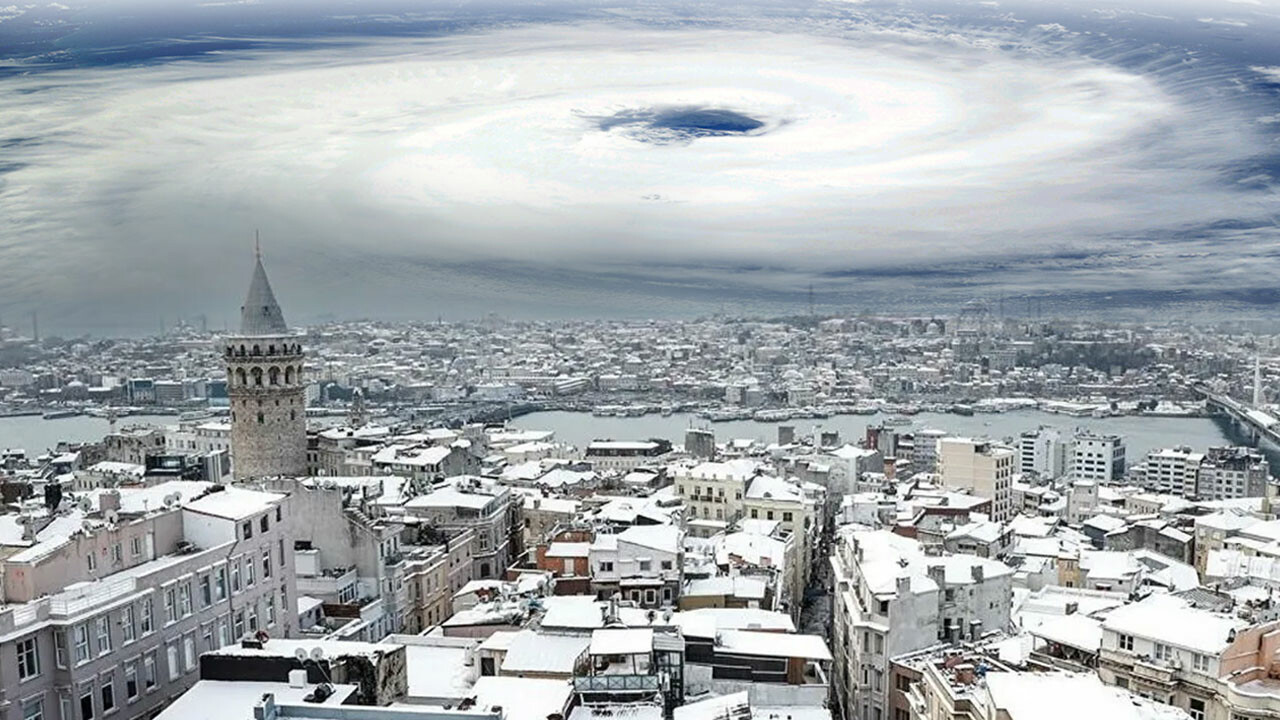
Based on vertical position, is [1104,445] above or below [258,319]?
below

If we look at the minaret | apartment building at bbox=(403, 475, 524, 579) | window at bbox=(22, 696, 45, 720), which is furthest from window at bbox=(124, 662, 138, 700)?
the minaret

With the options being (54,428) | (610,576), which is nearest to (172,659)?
(610,576)

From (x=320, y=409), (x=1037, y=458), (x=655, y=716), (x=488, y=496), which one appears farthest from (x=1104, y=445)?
(x=320, y=409)

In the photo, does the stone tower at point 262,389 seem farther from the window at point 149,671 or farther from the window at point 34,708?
the window at point 34,708

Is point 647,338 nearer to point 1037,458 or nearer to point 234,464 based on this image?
point 1037,458

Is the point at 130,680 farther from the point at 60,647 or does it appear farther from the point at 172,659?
the point at 60,647

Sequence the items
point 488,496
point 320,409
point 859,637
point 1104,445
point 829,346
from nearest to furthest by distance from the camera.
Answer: point 859,637 < point 488,496 < point 1104,445 < point 320,409 < point 829,346
